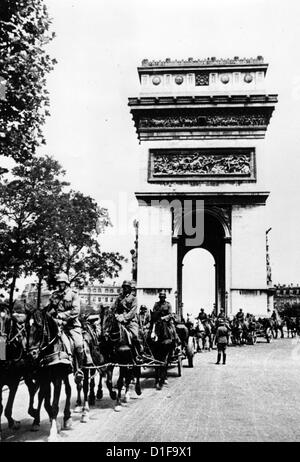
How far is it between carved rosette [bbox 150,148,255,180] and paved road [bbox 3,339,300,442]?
19.0 m

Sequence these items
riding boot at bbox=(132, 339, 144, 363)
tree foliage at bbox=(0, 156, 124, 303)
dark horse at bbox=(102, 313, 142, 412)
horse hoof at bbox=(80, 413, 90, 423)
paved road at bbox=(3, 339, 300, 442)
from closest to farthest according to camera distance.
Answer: paved road at bbox=(3, 339, 300, 442)
horse hoof at bbox=(80, 413, 90, 423)
dark horse at bbox=(102, 313, 142, 412)
riding boot at bbox=(132, 339, 144, 363)
tree foliage at bbox=(0, 156, 124, 303)

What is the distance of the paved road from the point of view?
7656 millimetres

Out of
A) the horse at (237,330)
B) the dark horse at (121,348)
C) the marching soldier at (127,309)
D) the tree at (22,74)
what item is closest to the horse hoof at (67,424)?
the dark horse at (121,348)

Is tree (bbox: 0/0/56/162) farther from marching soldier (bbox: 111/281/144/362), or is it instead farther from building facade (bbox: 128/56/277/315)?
building facade (bbox: 128/56/277/315)

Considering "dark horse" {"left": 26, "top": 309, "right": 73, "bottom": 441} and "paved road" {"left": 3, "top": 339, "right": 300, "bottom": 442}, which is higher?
"dark horse" {"left": 26, "top": 309, "right": 73, "bottom": 441}

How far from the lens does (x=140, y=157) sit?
34.2 m

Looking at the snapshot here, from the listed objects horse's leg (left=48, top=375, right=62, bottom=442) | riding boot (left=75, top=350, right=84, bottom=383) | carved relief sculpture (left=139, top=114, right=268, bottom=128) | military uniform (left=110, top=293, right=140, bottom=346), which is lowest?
horse's leg (left=48, top=375, right=62, bottom=442)

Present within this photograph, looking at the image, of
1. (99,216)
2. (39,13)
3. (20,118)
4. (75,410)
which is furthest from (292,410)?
(99,216)

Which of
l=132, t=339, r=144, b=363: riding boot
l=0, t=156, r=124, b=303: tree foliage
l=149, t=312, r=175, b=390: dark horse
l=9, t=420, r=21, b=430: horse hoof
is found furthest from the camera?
l=0, t=156, r=124, b=303: tree foliage

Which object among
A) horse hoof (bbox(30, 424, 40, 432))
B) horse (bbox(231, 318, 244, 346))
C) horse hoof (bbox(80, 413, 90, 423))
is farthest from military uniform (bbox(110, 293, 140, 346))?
horse (bbox(231, 318, 244, 346))

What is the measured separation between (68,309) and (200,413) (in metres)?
2.90

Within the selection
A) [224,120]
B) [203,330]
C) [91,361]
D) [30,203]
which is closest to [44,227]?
[30,203]

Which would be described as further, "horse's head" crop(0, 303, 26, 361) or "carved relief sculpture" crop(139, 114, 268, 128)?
"carved relief sculpture" crop(139, 114, 268, 128)

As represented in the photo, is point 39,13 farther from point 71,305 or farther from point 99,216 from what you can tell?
point 99,216
